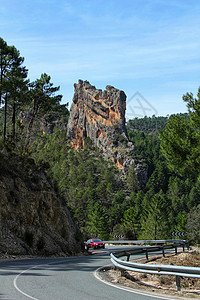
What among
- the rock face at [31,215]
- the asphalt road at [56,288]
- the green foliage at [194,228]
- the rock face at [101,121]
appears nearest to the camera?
the asphalt road at [56,288]

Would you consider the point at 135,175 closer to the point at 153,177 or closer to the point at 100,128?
the point at 153,177

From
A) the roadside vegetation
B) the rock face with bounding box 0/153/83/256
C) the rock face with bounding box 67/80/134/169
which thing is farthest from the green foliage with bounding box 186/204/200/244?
the rock face with bounding box 67/80/134/169

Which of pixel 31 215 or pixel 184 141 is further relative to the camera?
pixel 31 215

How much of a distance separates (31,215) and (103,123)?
432 ft

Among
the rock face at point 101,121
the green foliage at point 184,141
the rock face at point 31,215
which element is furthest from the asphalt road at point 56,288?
the rock face at point 101,121

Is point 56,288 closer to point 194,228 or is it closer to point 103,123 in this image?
point 194,228

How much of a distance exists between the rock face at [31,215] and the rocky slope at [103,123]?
114 metres

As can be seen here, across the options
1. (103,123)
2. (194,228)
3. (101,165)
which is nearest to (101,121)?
(103,123)

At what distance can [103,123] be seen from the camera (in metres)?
154

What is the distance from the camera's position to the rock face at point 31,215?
21.2m

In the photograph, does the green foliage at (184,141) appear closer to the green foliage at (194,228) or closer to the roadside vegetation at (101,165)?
the roadside vegetation at (101,165)

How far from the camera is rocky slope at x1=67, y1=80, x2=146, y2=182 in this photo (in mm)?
147000

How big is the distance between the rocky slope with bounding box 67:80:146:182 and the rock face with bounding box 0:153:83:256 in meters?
114

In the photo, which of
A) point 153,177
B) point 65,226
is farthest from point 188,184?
point 65,226
